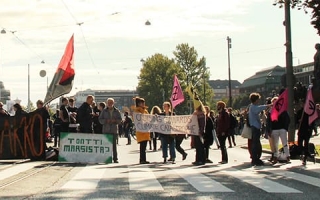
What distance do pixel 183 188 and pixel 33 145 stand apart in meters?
7.36

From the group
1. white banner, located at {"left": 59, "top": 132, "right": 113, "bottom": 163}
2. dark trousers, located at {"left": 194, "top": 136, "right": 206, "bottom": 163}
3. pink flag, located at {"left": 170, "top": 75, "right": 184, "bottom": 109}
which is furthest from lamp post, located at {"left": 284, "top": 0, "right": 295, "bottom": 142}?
white banner, located at {"left": 59, "top": 132, "right": 113, "bottom": 163}

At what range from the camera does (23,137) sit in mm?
16469

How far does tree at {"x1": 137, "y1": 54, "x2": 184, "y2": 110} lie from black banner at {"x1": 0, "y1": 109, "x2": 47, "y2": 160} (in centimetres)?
9478

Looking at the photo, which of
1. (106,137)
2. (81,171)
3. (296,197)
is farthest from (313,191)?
Answer: (106,137)

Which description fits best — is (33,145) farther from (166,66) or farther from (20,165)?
(166,66)

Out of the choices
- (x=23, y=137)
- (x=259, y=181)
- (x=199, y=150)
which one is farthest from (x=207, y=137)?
(x=259, y=181)

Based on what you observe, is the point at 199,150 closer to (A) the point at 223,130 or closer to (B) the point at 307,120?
(A) the point at 223,130

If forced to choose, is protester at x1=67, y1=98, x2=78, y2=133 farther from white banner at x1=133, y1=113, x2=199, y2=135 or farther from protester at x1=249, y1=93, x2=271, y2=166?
protester at x1=249, y1=93, x2=271, y2=166

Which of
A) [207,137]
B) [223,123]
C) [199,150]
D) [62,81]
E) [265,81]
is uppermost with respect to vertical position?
[265,81]

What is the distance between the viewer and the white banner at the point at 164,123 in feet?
56.9

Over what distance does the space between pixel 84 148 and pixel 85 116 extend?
131cm

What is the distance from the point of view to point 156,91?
11288 cm

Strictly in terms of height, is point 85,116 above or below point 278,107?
below

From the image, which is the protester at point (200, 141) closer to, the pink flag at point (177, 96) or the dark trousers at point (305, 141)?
the dark trousers at point (305, 141)
